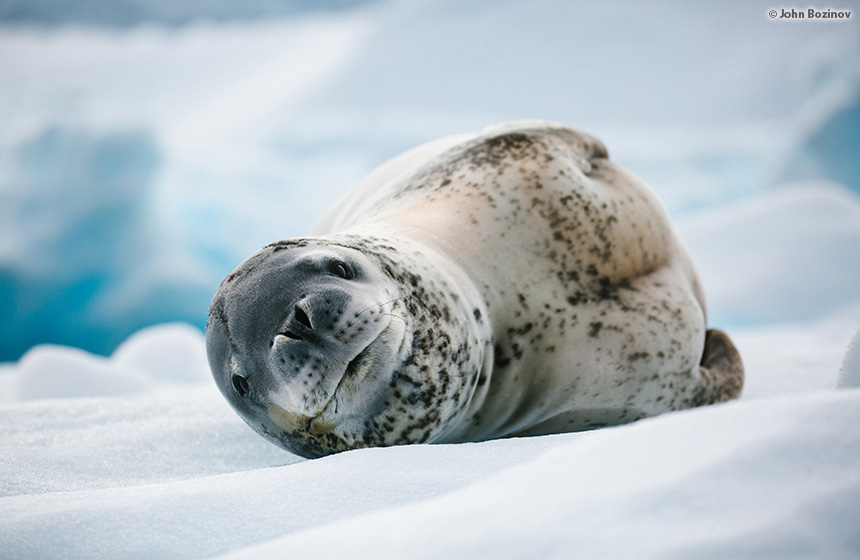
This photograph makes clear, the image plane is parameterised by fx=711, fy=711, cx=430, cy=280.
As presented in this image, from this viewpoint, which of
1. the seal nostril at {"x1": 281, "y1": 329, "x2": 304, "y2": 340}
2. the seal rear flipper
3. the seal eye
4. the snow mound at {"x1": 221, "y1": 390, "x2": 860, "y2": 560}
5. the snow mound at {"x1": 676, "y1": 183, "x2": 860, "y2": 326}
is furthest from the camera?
the snow mound at {"x1": 676, "y1": 183, "x2": 860, "y2": 326}

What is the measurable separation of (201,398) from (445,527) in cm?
192

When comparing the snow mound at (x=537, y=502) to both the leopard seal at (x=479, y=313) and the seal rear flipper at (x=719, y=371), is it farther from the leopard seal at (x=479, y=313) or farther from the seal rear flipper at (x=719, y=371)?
the seal rear flipper at (x=719, y=371)

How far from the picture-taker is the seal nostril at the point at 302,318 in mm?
1298

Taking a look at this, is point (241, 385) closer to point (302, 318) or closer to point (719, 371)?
point (302, 318)

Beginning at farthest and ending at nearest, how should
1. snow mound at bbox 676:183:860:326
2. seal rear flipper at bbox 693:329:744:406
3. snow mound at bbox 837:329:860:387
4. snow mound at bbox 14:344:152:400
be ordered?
snow mound at bbox 676:183:860:326 → snow mound at bbox 14:344:152:400 → seal rear flipper at bbox 693:329:744:406 → snow mound at bbox 837:329:860:387

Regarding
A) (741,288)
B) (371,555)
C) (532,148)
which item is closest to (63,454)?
(371,555)

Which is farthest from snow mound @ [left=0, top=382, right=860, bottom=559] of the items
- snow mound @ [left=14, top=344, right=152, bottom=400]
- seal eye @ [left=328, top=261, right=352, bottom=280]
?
snow mound @ [left=14, top=344, right=152, bottom=400]

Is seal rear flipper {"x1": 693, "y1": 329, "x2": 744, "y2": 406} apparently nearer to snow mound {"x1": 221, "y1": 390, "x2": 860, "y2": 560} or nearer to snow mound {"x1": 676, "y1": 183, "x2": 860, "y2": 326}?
snow mound {"x1": 221, "y1": 390, "x2": 860, "y2": 560}

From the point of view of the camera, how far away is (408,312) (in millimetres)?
1458

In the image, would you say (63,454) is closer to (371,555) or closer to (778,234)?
(371,555)

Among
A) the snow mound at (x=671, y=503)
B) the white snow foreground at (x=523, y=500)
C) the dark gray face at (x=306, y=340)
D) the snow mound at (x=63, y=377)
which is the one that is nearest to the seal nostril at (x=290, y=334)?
the dark gray face at (x=306, y=340)

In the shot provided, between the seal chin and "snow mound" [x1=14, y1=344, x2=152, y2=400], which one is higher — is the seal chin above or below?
above

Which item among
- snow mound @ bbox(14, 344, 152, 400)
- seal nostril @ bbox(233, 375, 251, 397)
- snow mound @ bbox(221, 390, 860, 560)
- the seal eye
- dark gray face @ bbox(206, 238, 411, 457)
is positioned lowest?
snow mound @ bbox(14, 344, 152, 400)

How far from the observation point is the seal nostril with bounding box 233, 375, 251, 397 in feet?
4.52
